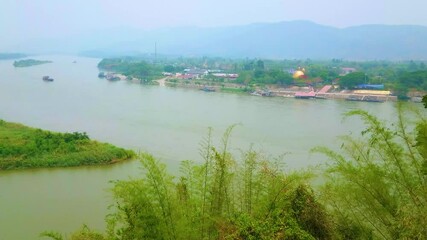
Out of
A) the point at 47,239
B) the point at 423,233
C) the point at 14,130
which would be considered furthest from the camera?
the point at 14,130

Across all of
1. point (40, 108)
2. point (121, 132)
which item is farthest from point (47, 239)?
point (40, 108)

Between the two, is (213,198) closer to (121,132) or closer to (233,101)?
(121,132)

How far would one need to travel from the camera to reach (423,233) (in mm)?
2078

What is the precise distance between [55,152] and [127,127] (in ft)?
10.1

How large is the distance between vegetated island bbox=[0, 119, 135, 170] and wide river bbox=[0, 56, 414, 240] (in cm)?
23

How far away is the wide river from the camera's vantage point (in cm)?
597

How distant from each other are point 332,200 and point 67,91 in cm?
1735

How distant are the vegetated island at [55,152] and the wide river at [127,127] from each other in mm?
228

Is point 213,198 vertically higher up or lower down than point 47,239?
higher up

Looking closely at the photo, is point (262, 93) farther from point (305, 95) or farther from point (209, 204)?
point (209, 204)

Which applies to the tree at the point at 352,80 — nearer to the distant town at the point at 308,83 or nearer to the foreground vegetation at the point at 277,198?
the distant town at the point at 308,83

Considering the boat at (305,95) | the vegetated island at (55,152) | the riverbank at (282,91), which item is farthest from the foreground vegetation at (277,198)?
the boat at (305,95)

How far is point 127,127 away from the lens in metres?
11.2

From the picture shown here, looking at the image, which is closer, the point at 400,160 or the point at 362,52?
the point at 400,160
